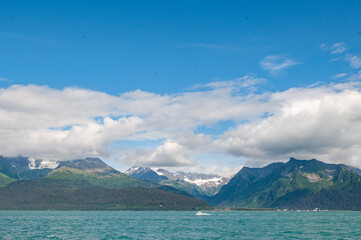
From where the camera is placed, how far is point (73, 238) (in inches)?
5172

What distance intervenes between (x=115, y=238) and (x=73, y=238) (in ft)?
49.3

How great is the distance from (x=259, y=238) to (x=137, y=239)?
4482 cm

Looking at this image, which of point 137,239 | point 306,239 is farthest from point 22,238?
point 306,239

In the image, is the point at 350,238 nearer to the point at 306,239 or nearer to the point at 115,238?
the point at 306,239

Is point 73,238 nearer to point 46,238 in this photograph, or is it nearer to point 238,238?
point 46,238

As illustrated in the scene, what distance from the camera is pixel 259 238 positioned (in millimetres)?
133875

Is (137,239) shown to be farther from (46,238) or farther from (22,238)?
(22,238)

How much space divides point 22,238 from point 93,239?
25.5 meters

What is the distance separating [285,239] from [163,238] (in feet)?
145

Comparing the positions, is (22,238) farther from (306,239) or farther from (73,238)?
(306,239)

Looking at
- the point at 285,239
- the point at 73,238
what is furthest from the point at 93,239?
the point at 285,239

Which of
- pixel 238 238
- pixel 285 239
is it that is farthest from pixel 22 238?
pixel 285 239

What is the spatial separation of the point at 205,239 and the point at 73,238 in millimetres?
47850

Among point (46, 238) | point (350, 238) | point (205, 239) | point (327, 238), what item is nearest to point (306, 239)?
point (327, 238)
